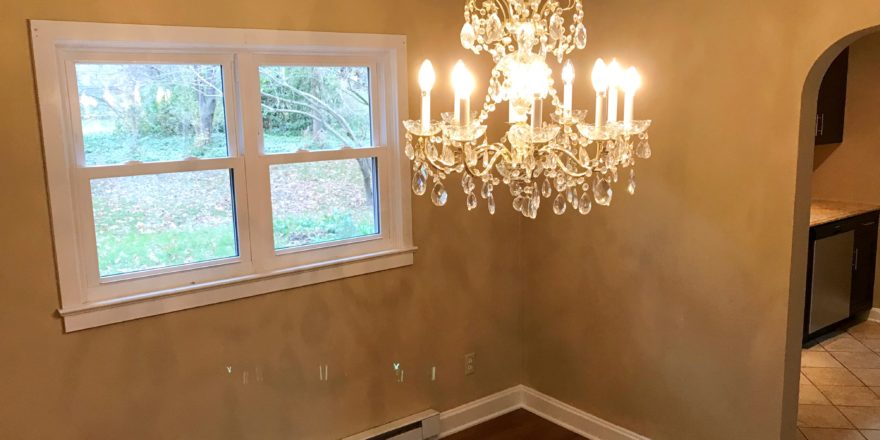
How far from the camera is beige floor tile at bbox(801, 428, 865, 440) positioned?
3.51m

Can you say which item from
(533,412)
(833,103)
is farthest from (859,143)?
(533,412)

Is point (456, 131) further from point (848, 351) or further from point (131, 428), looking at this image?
point (848, 351)

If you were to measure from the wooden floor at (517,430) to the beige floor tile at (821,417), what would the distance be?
125 centimetres

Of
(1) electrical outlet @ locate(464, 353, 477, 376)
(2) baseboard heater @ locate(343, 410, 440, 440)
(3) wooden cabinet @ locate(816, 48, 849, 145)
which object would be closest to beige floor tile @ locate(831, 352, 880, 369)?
(3) wooden cabinet @ locate(816, 48, 849, 145)

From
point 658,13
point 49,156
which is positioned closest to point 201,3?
point 49,156

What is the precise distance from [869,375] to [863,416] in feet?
2.19

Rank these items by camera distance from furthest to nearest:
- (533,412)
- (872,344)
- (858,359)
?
(872,344) < (858,359) < (533,412)

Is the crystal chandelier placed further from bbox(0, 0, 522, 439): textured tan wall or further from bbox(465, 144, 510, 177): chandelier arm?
bbox(0, 0, 522, 439): textured tan wall

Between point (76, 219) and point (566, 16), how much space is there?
2371 mm

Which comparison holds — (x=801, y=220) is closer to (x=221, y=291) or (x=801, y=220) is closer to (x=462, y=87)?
(x=462, y=87)

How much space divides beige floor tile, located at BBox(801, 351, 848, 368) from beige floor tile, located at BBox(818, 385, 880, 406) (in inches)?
13.8

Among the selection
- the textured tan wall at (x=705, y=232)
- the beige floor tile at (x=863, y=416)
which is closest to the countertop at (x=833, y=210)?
the beige floor tile at (x=863, y=416)

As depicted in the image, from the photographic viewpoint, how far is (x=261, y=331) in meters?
3.00

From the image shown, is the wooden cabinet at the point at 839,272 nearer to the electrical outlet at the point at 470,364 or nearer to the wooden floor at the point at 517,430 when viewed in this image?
the wooden floor at the point at 517,430
